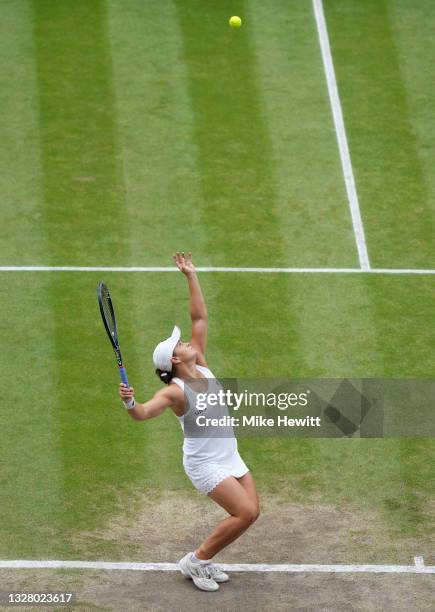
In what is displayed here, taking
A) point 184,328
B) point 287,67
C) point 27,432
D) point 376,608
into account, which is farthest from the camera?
point 287,67

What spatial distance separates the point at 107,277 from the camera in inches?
656

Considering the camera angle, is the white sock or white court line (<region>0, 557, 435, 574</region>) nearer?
the white sock

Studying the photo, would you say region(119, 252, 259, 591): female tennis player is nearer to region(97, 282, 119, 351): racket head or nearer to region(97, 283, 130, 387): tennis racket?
region(97, 283, 130, 387): tennis racket

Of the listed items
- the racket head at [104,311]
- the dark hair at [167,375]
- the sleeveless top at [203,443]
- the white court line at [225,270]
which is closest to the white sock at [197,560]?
the sleeveless top at [203,443]

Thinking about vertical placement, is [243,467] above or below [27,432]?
above

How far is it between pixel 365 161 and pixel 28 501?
8538 millimetres

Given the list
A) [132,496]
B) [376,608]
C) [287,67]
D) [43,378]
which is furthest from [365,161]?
[376,608]

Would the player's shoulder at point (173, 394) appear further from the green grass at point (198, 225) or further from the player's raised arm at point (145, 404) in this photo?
the green grass at point (198, 225)

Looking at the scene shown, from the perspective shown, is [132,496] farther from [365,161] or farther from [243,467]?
[365,161]

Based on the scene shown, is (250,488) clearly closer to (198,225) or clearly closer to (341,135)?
(198,225)

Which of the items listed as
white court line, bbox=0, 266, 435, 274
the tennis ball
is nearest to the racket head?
white court line, bbox=0, 266, 435, 274

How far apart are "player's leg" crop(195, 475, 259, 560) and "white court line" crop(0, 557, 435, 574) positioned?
0.47 meters

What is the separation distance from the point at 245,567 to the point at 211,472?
1084 millimetres

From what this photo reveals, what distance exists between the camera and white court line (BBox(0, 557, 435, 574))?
39.1 feet
